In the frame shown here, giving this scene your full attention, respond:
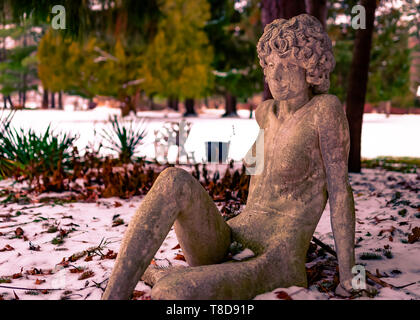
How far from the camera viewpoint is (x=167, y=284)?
194 cm

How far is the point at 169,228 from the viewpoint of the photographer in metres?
2.04

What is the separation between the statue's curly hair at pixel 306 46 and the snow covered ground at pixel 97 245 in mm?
1149

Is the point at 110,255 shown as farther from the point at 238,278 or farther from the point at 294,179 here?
the point at 294,179

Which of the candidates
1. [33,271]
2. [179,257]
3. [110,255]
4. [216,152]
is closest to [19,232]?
[33,271]

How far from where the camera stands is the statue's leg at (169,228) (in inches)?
76.0

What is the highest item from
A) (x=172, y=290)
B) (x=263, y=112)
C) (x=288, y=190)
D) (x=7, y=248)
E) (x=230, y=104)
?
(x=230, y=104)

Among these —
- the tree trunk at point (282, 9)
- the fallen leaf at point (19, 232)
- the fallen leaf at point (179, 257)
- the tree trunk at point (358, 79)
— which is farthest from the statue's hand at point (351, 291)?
the tree trunk at point (358, 79)

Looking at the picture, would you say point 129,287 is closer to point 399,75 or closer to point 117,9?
point 117,9

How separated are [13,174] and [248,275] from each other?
4.87 meters

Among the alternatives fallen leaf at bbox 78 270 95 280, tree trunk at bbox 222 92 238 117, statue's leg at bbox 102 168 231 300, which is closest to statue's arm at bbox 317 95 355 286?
statue's leg at bbox 102 168 231 300

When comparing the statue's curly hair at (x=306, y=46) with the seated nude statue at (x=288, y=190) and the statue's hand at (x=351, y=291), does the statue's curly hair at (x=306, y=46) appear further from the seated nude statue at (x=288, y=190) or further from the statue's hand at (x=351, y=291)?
the statue's hand at (x=351, y=291)

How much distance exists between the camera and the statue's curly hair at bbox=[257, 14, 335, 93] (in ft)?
7.36

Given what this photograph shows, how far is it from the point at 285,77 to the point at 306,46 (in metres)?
0.19

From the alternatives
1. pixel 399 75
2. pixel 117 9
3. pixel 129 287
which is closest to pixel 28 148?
pixel 117 9
